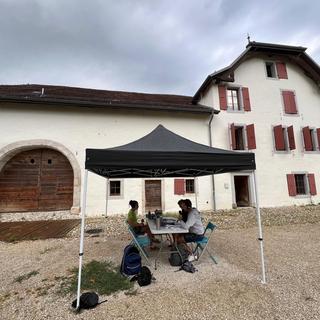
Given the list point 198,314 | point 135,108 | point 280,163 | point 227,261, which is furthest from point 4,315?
point 280,163

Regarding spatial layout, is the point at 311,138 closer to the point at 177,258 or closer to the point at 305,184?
the point at 305,184

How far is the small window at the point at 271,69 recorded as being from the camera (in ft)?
40.7

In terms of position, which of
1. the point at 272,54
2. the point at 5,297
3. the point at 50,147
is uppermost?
the point at 272,54

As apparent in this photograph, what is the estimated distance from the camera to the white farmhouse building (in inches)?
352

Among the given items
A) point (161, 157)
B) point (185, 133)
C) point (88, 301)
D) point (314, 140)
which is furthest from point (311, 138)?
point (88, 301)

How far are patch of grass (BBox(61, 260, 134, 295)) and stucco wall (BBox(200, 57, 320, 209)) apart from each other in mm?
7922

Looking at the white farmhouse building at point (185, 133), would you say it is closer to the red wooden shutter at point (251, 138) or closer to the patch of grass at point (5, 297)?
→ the red wooden shutter at point (251, 138)

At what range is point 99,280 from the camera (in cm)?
296

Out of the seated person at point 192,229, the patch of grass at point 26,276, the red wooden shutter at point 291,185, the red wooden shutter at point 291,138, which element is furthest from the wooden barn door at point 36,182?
the red wooden shutter at point 291,138

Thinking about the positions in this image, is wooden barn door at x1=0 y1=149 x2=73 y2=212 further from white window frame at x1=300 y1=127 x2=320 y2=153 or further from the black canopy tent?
white window frame at x1=300 y1=127 x2=320 y2=153

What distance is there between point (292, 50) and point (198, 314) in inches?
572

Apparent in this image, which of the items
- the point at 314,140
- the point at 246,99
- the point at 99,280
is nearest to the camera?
the point at 99,280

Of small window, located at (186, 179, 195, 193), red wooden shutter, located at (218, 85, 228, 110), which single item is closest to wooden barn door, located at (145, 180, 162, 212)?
small window, located at (186, 179, 195, 193)

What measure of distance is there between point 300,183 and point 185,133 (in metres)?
7.44
